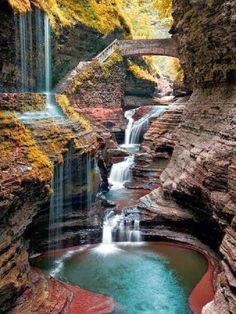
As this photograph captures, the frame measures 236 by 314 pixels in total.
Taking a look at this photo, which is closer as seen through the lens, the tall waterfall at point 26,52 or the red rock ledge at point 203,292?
the red rock ledge at point 203,292

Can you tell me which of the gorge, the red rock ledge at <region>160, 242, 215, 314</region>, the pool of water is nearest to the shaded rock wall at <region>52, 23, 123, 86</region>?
the gorge

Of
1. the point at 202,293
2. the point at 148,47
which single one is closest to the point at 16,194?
the point at 202,293

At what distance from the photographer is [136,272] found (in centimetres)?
1420

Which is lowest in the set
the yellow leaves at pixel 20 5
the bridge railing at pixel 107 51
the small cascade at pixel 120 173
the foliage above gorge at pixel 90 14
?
the small cascade at pixel 120 173

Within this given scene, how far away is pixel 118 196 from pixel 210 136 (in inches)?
326

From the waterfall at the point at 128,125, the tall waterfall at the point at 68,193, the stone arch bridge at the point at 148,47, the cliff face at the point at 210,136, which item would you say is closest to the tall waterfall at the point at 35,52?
the waterfall at the point at 128,125

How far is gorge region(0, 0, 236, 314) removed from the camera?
11117 millimetres

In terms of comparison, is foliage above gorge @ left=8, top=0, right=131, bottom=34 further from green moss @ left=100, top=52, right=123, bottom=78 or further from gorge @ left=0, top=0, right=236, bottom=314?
gorge @ left=0, top=0, right=236, bottom=314

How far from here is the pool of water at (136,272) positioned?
12352 millimetres

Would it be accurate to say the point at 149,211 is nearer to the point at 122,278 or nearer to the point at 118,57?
the point at 122,278

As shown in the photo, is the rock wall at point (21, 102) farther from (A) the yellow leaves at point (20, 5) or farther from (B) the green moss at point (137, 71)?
(B) the green moss at point (137, 71)

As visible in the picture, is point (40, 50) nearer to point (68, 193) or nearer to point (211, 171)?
point (68, 193)

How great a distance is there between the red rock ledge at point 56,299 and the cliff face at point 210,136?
3.57 meters

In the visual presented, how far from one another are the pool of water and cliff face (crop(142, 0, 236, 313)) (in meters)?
1.51
